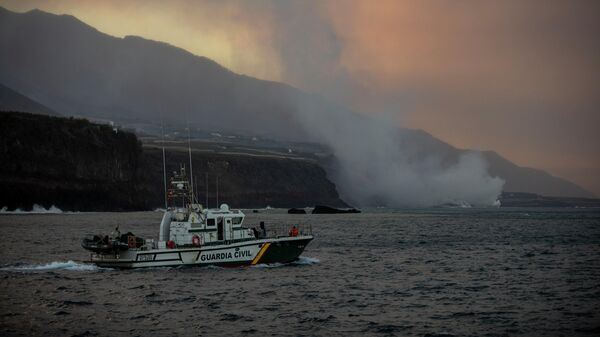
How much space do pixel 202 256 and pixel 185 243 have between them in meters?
1.41

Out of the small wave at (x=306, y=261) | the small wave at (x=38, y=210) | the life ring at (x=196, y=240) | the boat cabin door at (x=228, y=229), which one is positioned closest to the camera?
the life ring at (x=196, y=240)

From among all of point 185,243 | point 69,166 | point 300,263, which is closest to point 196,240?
point 185,243

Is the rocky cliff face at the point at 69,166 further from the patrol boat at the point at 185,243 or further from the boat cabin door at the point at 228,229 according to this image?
the boat cabin door at the point at 228,229

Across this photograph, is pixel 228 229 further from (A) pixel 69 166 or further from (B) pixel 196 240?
(A) pixel 69 166

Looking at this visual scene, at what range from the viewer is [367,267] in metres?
51.9

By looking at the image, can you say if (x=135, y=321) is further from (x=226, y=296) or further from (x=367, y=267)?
(x=367, y=267)

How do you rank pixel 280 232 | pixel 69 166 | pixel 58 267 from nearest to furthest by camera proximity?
pixel 58 267, pixel 280 232, pixel 69 166

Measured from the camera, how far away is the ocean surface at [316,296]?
30281 millimetres

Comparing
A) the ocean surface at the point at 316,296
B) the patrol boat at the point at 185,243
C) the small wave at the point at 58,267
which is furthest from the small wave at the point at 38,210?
the patrol boat at the point at 185,243

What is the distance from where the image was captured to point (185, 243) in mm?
47719

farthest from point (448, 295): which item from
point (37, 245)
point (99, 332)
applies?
point (37, 245)

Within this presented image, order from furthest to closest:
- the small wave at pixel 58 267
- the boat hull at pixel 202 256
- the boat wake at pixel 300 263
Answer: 1. the boat wake at pixel 300 263
2. the small wave at pixel 58 267
3. the boat hull at pixel 202 256

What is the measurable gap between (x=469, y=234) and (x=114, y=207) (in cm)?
9653

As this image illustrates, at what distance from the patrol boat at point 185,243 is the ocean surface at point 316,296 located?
0.86 metres
